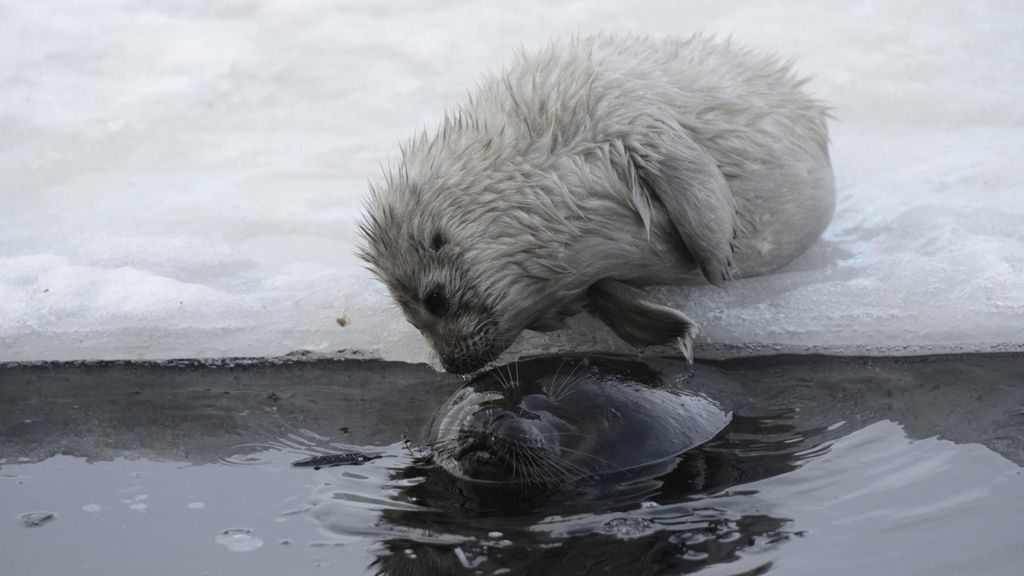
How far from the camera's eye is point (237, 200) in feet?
17.3

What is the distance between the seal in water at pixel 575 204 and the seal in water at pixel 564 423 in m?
0.24

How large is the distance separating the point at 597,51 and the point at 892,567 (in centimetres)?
222

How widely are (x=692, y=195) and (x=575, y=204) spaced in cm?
35

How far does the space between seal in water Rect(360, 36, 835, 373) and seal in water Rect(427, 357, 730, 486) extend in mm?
241

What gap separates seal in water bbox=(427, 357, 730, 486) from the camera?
10.5ft

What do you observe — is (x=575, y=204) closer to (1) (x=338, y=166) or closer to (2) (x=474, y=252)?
(2) (x=474, y=252)

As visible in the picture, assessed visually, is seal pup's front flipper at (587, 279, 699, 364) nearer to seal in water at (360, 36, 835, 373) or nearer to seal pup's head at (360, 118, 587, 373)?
seal in water at (360, 36, 835, 373)

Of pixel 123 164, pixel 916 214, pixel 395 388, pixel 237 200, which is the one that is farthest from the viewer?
pixel 123 164

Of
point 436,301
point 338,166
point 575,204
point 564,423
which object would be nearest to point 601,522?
point 564,423

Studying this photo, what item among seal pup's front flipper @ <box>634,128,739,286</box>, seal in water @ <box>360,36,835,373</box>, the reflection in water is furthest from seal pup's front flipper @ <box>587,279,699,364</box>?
the reflection in water

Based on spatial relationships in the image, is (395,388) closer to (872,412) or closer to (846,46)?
(872,412)

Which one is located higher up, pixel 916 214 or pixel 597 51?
pixel 597 51

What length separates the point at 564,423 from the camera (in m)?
3.29

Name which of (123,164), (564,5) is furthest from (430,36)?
(123,164)
